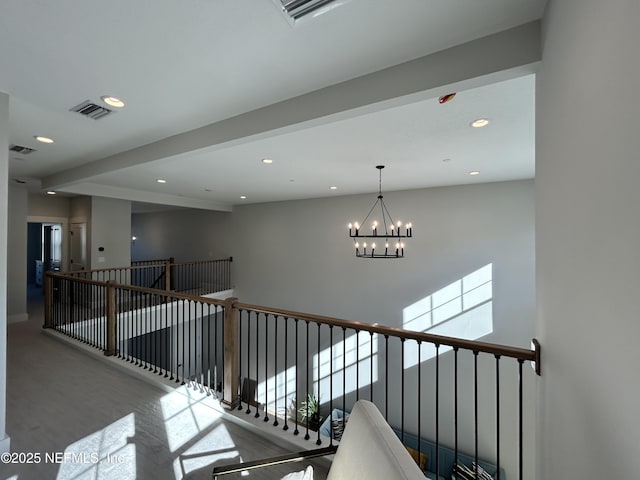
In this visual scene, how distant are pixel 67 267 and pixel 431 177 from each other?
8792 millimetres

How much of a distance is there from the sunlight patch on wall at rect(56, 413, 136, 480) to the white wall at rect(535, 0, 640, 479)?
262cm

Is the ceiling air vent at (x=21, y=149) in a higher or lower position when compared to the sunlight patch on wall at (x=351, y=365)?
higher

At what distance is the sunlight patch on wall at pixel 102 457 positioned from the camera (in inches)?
81.8

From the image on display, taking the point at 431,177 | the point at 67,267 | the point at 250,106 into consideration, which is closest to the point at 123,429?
the point at 250,106

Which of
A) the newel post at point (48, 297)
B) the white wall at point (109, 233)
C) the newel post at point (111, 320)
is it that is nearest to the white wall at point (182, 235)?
the white wall at point (109, 233)

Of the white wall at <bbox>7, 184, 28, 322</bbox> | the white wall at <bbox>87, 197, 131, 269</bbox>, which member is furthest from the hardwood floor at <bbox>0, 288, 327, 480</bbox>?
the white wall at <bbox>87, 197, 131, 269</bbox>

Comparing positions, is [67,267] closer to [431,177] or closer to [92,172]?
[92,172]

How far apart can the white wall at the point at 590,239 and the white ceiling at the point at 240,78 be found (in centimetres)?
65

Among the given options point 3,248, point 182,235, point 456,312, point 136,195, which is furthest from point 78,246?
point 456,312

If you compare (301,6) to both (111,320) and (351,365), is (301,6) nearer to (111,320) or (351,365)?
(111,320)

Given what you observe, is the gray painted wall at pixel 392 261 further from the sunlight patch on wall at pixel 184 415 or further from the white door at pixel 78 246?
the sunlight patch on wall at pixel 184 415

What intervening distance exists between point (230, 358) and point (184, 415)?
638 mm

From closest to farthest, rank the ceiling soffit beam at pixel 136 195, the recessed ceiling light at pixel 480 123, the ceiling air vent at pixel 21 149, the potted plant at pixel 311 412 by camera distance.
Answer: the recessed ceiling light at pixel 480 123, the ceiling air vent at pixel 21 149, the ceiling soffit beam at pixel 136 195, the potted plant at pixel 311 412

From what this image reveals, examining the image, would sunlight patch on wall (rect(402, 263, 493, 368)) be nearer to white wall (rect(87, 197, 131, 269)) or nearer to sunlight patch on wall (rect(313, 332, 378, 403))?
sunlight patch on wall (rect(313, 332, 378, 403))
